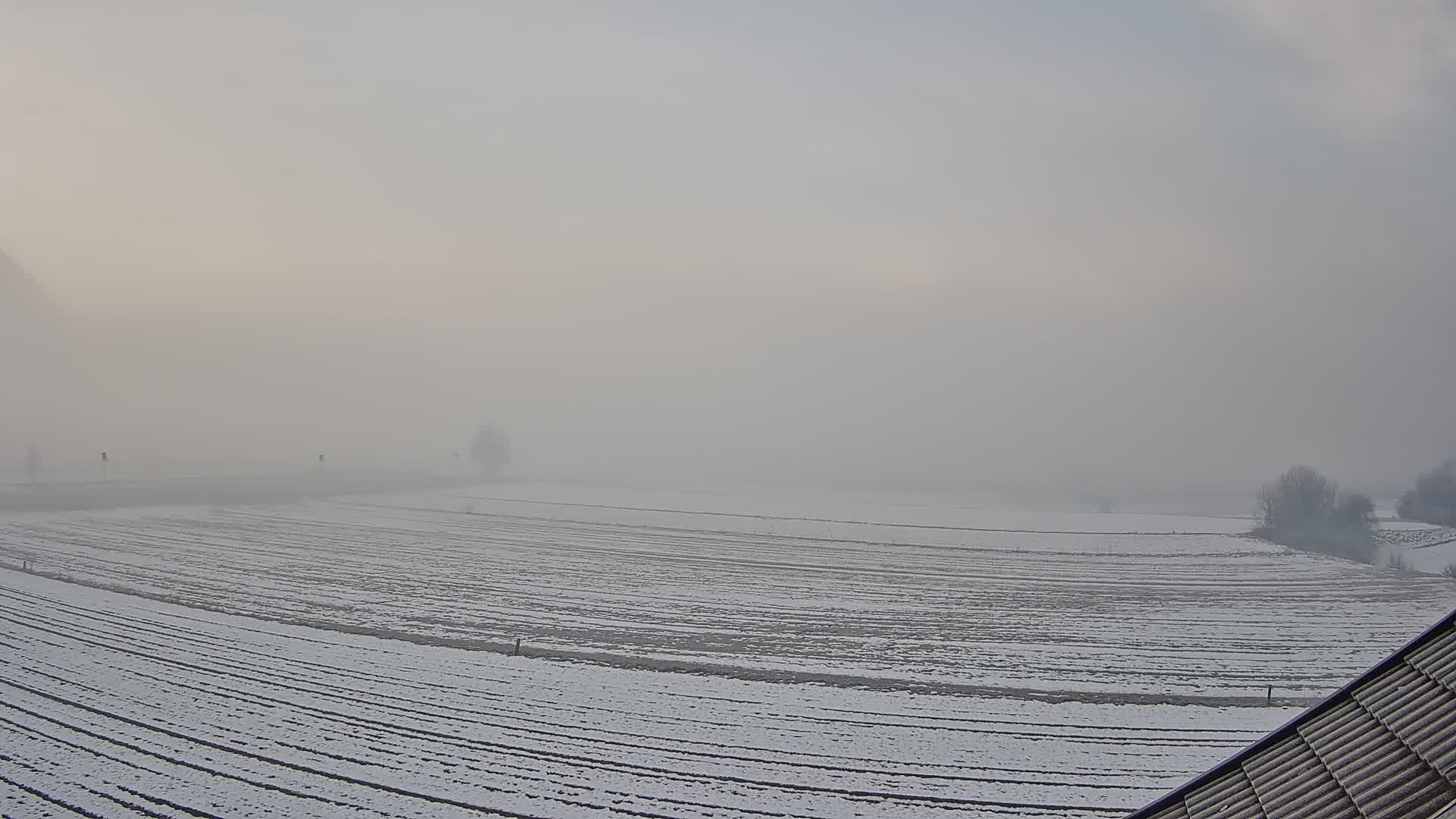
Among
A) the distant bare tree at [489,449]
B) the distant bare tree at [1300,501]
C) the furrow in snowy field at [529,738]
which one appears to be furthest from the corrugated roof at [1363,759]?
the distant bare tree at [489,449]

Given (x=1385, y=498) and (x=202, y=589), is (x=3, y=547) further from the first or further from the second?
(x=1385, y=498)

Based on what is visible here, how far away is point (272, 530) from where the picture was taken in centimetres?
5869

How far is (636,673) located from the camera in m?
24.7

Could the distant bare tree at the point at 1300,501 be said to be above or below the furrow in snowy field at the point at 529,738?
above

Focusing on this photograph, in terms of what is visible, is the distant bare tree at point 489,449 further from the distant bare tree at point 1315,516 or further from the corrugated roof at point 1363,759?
the corrugated roof at point 1363,759

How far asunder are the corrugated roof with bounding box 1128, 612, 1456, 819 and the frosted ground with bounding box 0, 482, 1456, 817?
1059 centimetres

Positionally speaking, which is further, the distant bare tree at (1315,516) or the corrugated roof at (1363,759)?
the distant bare tree at (1315,516)

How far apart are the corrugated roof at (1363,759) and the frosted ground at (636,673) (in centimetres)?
1059

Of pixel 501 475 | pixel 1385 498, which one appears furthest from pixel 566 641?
pixel 1385 498

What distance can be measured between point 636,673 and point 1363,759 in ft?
70.2

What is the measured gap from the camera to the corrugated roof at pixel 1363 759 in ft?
17.3

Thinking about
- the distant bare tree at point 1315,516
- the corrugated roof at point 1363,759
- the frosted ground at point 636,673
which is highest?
the corrugated roof at point 1363,759

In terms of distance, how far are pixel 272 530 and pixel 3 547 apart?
15916 mm

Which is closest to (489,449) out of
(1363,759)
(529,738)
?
(529,738)
